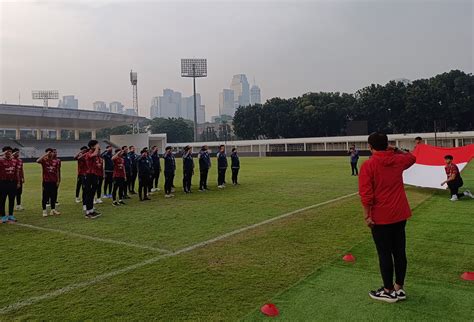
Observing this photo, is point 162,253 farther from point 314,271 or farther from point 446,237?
point 446,237

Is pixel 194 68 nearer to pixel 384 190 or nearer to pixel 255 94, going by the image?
pixel 384 190

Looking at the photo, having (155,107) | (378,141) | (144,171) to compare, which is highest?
(155,107)

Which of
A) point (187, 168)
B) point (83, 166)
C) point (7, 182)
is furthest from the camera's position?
point (187, 168)

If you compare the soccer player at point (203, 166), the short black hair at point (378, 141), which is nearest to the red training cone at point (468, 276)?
the short black hair at point (378, 141)

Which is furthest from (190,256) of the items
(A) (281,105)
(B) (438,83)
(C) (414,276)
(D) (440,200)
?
(A) (281,105)

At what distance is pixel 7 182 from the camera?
930 centimetres

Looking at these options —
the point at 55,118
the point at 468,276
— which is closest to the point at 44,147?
the point at 55,118

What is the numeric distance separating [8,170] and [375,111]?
226 feet

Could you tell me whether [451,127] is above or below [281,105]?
below

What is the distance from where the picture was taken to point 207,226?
7.80m

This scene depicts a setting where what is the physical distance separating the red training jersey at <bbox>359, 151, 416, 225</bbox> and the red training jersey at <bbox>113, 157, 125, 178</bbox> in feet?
28.4

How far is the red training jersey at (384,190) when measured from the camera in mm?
3967

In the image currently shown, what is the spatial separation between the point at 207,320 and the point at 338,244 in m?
3.25

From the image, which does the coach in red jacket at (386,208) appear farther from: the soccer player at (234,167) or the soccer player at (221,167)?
the soccer player at (234,167)
